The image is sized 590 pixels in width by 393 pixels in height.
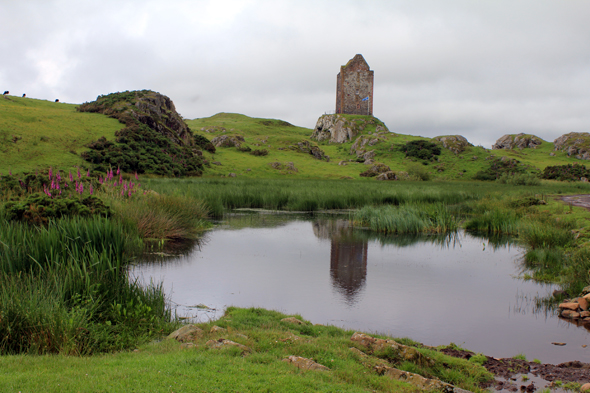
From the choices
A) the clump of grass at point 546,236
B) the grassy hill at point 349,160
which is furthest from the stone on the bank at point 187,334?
the grassy hill at point 349,160

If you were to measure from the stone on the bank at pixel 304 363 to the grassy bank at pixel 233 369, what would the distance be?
8 cm

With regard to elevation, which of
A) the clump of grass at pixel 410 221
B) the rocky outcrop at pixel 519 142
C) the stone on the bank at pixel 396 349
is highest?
the rocky outcrop at pixel 519 142

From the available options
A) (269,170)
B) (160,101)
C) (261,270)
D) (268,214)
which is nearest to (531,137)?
(269,170)

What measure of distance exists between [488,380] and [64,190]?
11782mm

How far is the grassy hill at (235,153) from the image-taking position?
39.1 meters

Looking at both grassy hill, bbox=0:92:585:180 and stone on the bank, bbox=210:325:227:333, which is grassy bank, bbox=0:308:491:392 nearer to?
stone on the bank, bbox=210:325:227:333

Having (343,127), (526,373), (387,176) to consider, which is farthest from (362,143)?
(526,373)

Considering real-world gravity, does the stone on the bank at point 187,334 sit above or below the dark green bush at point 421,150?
below

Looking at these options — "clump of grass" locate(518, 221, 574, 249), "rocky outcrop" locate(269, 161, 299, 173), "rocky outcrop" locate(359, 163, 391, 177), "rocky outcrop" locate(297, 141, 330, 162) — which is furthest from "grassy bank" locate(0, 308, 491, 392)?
"rocky outcrop" locate(297, 141, 330, 162)

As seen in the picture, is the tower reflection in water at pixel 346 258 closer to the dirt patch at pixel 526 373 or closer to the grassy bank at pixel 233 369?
the dirt patch at pixel 526 373

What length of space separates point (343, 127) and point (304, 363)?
86951 mm

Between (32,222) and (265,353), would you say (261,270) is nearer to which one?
(32,222)

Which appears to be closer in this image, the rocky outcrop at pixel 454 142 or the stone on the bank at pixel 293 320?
the stone on the bank at pixel 293 320

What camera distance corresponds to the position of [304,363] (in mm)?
4438
